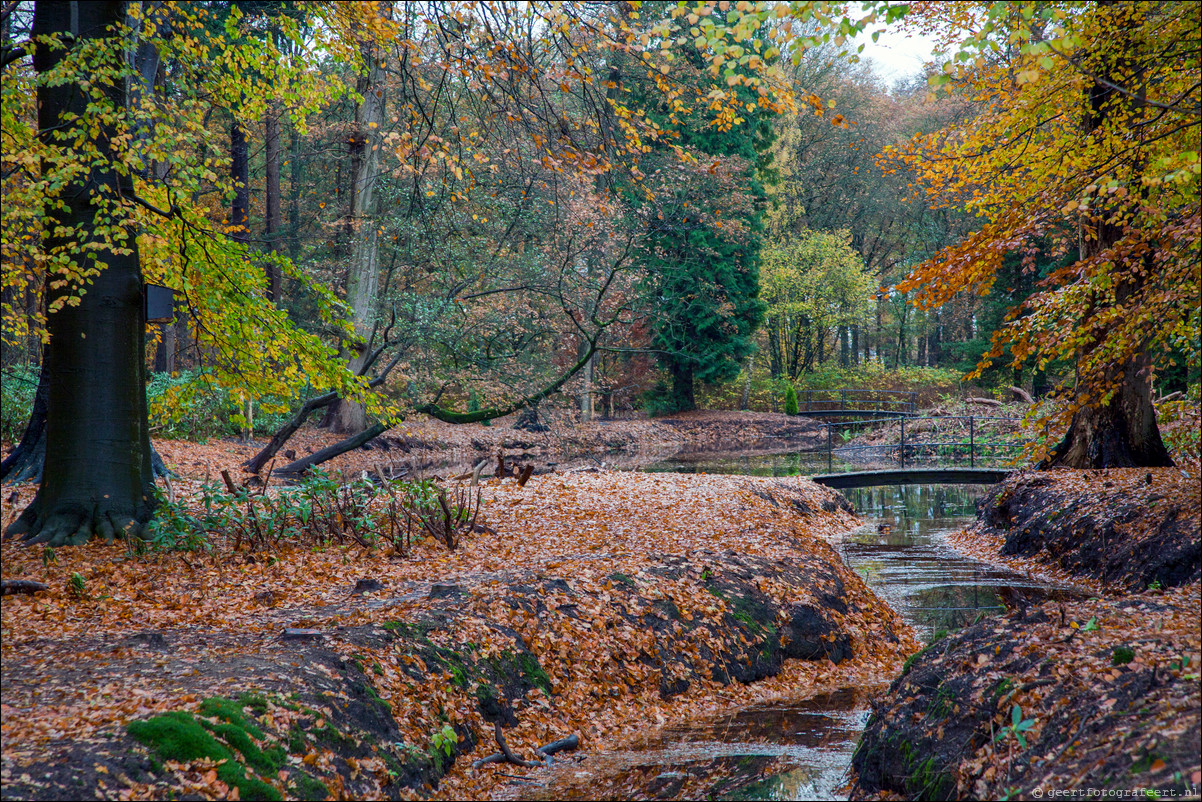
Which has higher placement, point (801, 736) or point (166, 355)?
point (166, 355)

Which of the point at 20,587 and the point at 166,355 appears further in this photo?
the point at 166,355

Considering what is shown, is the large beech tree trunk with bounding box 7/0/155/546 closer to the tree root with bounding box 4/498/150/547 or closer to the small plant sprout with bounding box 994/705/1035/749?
the tree root with bounding box 4/498/150/547

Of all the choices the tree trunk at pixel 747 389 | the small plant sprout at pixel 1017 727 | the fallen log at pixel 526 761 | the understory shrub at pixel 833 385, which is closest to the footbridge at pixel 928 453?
the tree trunk at pixel 747 389

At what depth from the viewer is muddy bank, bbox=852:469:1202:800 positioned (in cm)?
313

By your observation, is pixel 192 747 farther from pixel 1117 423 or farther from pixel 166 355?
pixel 166 355

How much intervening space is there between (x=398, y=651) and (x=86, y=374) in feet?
12.6

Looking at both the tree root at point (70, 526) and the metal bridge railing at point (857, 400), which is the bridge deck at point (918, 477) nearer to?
the tree root at point (70, 526)

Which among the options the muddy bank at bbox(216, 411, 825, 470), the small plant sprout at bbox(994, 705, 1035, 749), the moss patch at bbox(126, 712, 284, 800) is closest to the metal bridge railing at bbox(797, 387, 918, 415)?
the muddy bank at bbox(216, 411, 825, 470)

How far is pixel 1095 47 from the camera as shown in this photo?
8359mm

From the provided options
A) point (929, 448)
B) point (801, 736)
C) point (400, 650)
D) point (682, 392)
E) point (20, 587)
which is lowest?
point (801, 736)

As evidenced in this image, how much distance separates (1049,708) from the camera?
380 centimetres

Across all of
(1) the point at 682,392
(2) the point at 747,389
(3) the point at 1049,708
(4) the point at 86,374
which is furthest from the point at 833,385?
(3) the point at 1049,708

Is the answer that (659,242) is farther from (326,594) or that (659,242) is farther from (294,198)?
(326,594)

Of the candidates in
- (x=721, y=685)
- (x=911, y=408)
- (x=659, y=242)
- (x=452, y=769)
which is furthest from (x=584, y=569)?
(x=911, y=408)
